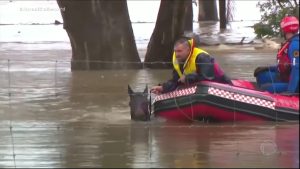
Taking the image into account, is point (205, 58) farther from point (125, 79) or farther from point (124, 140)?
point (125, 79)

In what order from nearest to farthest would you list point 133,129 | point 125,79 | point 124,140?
1. point 124,140
2. point 133,129
3. point 125,79

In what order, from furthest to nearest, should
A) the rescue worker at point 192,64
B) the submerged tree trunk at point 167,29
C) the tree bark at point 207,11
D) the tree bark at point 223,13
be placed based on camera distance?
the tree bark at point 207,11, the tree bark at point 223,13, the submerged tree trunk at point 167,29, the rescue worker at point 192,64

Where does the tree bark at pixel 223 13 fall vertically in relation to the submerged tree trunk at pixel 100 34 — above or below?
below

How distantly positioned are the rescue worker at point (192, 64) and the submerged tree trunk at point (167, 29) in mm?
6872

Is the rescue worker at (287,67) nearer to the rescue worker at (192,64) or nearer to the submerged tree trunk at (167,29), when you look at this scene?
the rescue worker at (192,64)

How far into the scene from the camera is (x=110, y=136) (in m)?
9.45

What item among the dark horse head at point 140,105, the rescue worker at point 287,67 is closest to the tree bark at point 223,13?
the rescue worker at point 287,67

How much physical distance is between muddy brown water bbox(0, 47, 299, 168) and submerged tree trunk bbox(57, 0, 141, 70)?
286 centimetres

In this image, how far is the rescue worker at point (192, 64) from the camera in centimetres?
1009

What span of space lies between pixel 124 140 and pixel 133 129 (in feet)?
2.55

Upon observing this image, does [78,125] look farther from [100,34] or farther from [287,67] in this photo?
[100,34]

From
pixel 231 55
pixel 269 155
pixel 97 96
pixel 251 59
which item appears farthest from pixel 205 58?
pixel 231 55

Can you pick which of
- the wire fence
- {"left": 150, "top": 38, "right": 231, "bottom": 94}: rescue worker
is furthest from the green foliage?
{"left": 150, "top": 38, "right": 231, "bottom": 94}: rescue worker

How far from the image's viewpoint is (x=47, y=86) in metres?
14.8
